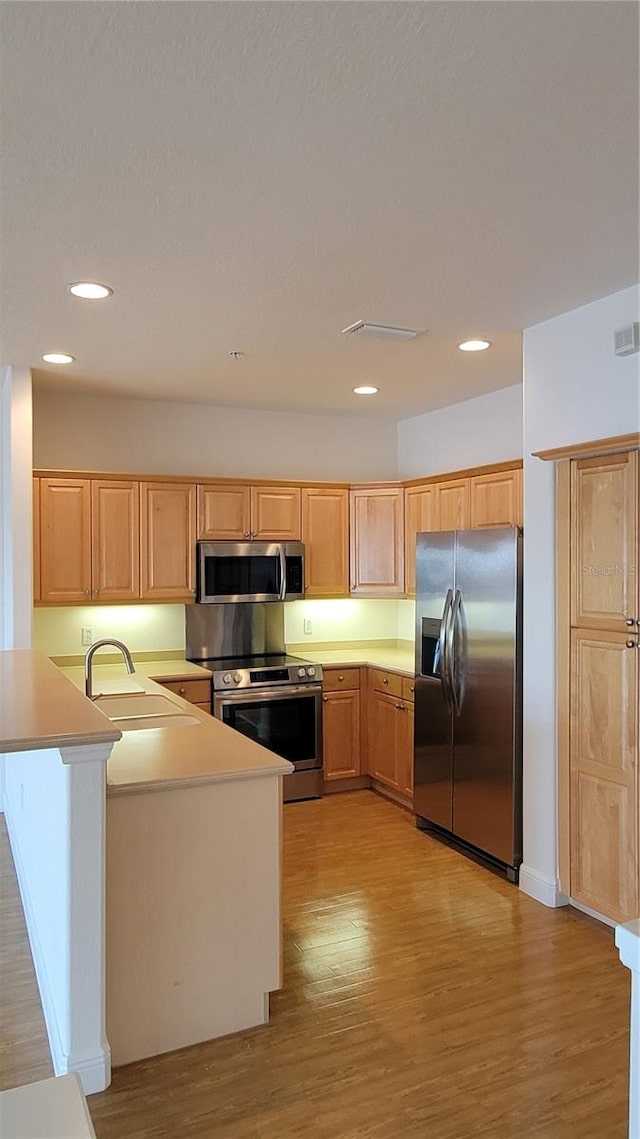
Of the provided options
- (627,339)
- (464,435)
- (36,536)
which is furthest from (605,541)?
(36,536)

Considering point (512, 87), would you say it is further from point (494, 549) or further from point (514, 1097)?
point (514, 1097)

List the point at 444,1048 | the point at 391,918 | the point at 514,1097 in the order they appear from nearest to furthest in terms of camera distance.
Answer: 1. the point at 514,1097
2. the point at 444,1048
3. the point at 391,918

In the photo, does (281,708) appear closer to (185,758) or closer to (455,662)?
(455,662)

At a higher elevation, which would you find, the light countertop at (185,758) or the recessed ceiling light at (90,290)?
the recessed ceiling light at (90,290)

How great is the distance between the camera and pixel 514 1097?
2.23 metres

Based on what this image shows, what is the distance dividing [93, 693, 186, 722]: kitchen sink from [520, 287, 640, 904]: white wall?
63.9 inches

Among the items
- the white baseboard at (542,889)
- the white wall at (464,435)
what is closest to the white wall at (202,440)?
the white wall at (464,435)

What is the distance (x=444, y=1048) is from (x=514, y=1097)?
0.95 ft

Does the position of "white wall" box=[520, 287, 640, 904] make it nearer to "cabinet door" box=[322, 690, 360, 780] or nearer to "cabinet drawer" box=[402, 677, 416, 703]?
"cabinet drawer" box=[402, 677, 416, 703]

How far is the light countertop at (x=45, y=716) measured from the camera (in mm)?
1982

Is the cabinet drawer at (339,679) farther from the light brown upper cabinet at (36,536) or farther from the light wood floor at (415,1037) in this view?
the light brown upper cabinet at (36,536)

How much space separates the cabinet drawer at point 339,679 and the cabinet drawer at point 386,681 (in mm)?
111

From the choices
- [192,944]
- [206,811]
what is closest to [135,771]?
[206,811]

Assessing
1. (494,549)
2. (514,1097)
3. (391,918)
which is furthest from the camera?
(494,549)
